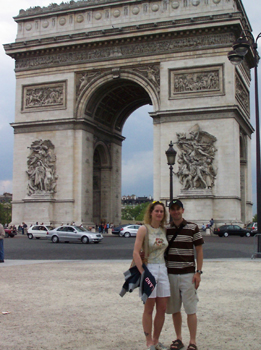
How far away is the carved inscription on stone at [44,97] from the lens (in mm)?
37938

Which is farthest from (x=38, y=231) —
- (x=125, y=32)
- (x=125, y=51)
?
(x=125, y=32)

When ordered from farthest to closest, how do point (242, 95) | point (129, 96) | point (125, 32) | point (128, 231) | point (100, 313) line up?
1. point (129, 96)
2. point (242, 95)
3. point (128, 231)
4. point (125, 32)
5. point (100, 313)

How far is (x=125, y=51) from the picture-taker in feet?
120

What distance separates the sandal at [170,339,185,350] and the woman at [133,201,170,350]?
0.11m

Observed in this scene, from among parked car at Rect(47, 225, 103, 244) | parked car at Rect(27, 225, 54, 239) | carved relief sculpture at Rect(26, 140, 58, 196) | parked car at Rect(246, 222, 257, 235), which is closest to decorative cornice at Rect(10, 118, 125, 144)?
carved relief sculpture at Rect(26, 140, 58, 196)

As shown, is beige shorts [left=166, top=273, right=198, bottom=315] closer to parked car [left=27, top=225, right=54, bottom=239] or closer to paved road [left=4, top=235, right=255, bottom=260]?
paved road [left=4, top=235, right=255, bottom=260]

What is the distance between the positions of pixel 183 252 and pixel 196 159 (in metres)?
28.2

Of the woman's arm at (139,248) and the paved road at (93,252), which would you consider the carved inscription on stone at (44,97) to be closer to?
the paved road at (93,252)

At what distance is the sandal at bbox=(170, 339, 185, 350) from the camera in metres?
5.22

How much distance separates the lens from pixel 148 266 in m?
5.32

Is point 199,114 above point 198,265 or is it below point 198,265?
above

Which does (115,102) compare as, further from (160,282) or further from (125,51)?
(160,282)

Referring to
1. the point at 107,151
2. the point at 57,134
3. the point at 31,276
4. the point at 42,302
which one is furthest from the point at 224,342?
the point at 107,151

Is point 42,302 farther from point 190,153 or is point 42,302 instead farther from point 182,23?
point 182,23
